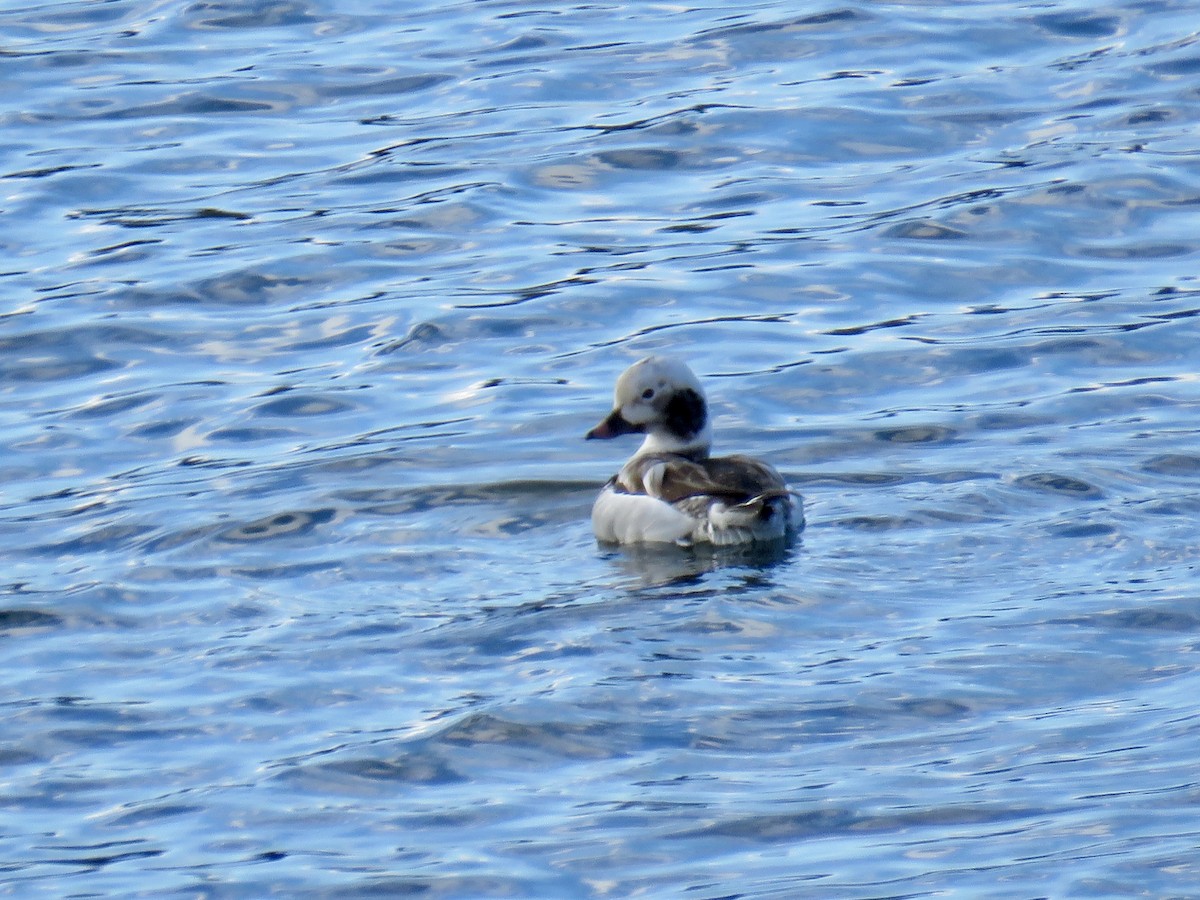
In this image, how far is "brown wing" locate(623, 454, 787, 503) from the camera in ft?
37.7

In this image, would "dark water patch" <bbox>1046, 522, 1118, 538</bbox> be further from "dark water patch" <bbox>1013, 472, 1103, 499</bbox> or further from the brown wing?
the brown wing

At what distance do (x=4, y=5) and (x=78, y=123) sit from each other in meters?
3.64

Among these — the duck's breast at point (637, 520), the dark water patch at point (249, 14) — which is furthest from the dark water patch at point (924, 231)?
the dark water patch at point (249, 14)

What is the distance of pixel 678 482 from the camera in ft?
39.2

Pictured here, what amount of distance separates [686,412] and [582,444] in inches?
40.4

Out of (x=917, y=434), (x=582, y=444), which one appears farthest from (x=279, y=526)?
(x=917, y=434)

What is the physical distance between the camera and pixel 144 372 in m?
14.6

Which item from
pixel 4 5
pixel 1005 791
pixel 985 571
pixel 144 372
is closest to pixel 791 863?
pixel 1005 791

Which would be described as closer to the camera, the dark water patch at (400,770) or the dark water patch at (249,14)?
the dark water patch at (400,770)

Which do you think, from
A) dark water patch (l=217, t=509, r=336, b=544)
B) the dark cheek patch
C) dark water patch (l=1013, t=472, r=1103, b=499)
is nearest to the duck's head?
the dark cheek patch

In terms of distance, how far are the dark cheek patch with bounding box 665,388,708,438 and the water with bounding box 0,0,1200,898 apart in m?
0.52

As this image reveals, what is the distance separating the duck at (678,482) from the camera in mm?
11414

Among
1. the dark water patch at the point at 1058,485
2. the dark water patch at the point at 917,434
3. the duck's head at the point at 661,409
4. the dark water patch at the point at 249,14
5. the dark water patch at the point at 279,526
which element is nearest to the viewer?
the dark water patch at the point at 1058,485

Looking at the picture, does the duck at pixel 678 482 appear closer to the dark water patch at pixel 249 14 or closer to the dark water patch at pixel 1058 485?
the dark water patch at pixel 1058 485
